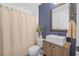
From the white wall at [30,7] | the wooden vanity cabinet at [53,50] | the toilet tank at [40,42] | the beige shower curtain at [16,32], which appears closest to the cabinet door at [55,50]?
the wooden vanity cabinet at [53,50]

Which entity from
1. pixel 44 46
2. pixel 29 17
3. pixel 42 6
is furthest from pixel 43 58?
pixel 42 6

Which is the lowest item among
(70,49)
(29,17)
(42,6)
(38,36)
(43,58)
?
(43,58)

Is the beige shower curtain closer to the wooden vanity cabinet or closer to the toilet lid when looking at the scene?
the toilet lid

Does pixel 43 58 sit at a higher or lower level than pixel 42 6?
lower

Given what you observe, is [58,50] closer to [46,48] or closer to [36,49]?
[46,48]

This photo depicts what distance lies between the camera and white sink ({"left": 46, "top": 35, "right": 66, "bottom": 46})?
50.1 inches

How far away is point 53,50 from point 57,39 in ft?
0.48

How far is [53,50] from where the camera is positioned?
132cm

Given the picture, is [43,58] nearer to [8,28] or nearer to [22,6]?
[8,28]

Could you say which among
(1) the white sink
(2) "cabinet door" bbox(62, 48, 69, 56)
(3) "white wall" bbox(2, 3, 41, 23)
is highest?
(3) "white wall" bbox(2, 3, 41, 23)

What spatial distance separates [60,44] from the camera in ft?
4.20

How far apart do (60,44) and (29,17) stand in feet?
1.65

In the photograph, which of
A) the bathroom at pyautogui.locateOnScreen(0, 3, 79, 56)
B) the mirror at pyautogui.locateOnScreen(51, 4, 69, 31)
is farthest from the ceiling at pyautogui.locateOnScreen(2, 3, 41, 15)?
the mirror at pyautogui.locateOnScreen(51, 4, 69, 31)

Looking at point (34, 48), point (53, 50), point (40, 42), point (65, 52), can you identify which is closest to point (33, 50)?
point (34, 48)
